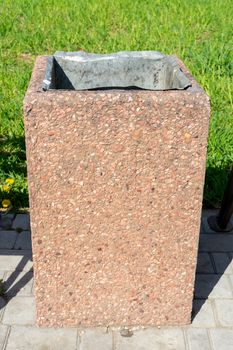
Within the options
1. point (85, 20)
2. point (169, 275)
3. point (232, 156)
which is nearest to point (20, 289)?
point (169, 275)

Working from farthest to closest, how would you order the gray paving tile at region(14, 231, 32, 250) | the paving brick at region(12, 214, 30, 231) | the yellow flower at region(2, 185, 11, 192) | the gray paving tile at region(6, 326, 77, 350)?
the yellow flower at region(2, 185, 11, 192) → the paving brick at region(12, 214, 30, 231) → the gray paving tile at region(14, 231, 32, 250) → the gray paving tile at region(6, 326, 77, 350)

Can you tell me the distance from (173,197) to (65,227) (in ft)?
1.54

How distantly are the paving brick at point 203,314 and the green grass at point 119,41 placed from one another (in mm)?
1034

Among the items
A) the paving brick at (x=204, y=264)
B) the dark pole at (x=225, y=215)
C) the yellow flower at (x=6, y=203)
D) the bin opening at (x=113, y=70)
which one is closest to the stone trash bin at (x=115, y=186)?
the bin opening at (x=113, y=70)

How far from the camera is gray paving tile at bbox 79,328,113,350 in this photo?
2203mm

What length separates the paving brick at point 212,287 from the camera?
2553mm

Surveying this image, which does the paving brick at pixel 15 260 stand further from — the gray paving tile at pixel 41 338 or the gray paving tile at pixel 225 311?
the gray paving tile at pixel 225 311

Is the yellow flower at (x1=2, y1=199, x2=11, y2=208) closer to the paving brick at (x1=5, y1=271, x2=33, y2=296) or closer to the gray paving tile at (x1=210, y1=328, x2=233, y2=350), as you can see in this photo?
the paving brick at (x1=5, y1=271, x2=33, y2=296)

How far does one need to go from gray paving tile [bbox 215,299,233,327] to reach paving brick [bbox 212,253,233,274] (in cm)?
26

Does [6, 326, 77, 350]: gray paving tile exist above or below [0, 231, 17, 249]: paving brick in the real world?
above

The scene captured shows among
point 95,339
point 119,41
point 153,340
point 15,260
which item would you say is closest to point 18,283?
point 15,260

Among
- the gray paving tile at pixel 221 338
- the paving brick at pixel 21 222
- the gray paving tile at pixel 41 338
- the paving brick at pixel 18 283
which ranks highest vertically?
the gray paving tile at pixel 41 338

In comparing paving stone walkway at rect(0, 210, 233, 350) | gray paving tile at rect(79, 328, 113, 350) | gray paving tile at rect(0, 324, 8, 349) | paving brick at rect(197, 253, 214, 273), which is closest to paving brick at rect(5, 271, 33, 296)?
paving stone walkway at rect(0, 210, 233, 350)

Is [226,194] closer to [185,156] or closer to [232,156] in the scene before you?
[232,156]
